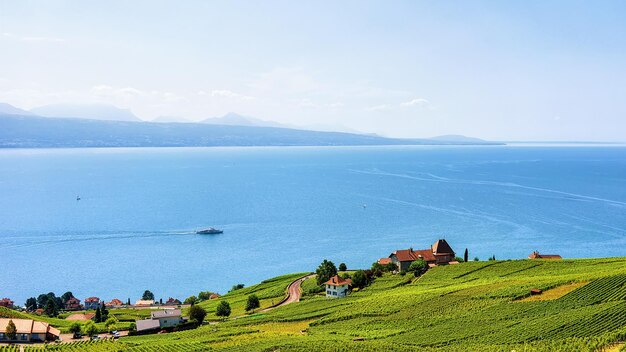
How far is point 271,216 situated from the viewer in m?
166

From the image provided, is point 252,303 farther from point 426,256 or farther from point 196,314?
point 426,256

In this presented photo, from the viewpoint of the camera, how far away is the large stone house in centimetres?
8562

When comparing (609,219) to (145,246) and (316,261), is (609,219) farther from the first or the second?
(145,246)

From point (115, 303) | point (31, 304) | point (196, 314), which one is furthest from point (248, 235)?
point (196, 314)

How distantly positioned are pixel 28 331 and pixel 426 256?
6136 cm

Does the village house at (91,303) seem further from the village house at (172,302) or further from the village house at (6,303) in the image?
the village house at (172,302)

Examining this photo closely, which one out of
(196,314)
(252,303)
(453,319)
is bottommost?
(252,303)

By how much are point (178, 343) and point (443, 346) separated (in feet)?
88.1

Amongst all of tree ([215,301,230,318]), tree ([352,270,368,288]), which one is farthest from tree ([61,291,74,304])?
tree ([352,270,368,288])

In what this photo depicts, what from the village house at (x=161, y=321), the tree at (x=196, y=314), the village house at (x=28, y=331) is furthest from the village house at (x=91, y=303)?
the tree at (x=196, y=314)

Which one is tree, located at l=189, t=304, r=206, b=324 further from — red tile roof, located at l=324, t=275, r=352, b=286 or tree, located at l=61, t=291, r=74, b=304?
tree, located at l=61, t=291, r=74, b=304

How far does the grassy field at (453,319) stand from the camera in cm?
4106

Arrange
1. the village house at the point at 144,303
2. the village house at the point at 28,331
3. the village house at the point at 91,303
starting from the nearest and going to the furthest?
the village house at the point at 28,331, the village house at the point at 144,303, the village house at the point at 91,303

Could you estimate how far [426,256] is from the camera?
289ft
